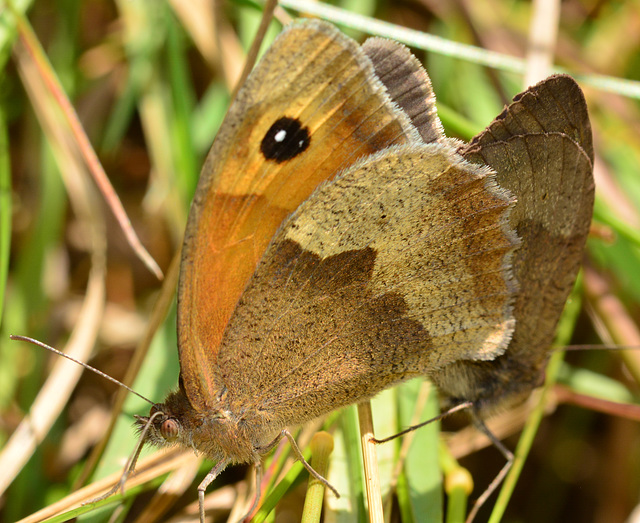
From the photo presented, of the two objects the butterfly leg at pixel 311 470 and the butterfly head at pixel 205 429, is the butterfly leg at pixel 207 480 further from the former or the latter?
the butterfly leg at pixel 311 470

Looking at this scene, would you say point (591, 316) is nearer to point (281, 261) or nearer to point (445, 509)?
point (445, 509)

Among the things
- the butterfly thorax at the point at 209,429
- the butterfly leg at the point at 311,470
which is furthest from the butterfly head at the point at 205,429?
the butterfly leg at the point at 311,470

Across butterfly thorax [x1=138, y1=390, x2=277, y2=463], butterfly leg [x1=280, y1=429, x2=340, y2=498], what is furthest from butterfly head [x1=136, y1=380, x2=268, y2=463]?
butterfly leg [x1=280, y1=429, x2=340, y2=498]

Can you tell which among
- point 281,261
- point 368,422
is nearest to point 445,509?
point 368,422

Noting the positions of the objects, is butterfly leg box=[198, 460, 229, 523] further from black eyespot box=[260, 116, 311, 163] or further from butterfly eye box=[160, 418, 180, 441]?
black eyespot box=[260, 116, 311, 163]

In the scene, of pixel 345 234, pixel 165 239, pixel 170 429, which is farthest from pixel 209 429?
pixel 165 239

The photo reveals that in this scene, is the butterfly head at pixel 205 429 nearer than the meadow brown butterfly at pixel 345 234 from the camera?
No

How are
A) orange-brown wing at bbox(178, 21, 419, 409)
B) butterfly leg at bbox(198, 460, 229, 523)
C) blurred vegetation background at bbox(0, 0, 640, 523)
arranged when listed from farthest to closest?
blurred vegetation background at bbox(0, 0, 640, 523), butterfly leg at bbox(198, 460, 229, 523), orange-brown wing at bbox(178, 21, 419, 409)
